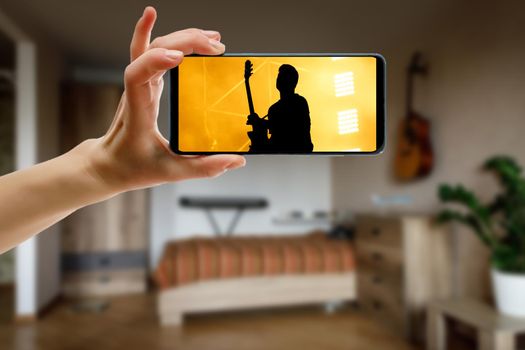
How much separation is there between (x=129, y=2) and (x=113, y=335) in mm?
2109

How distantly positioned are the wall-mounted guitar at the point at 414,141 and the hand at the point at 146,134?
252cm

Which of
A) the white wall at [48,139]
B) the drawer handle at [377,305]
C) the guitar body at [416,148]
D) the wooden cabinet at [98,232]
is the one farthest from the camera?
the wooden cabinet at [98,232]

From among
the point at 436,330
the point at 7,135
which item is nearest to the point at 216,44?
the point at 436,330

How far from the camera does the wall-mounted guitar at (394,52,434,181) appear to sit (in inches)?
103

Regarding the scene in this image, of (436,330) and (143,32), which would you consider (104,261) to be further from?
(143,32)

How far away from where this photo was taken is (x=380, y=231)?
2.75 m

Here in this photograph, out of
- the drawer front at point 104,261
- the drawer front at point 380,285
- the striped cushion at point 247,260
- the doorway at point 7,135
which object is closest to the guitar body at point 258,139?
the drawer front at point 380,285

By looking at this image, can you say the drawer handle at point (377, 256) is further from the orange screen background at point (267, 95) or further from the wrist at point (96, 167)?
the wrist at point (96, 167)

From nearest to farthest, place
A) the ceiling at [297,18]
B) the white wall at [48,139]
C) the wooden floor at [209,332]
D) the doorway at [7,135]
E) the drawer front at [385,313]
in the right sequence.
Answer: the ceiling at [297,18] < the wooden floor at [209,332] < the drawer front at [385,313] < the white wall at [48,139] < the doorway at [7,135]

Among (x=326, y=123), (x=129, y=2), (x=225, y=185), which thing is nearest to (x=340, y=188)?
(x=225, y=185)

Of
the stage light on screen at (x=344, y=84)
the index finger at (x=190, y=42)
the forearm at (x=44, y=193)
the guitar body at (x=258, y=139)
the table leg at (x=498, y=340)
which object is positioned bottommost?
the table leg at (x=498, y=340)

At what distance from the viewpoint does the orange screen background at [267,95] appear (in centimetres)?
41

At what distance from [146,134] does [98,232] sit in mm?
3675

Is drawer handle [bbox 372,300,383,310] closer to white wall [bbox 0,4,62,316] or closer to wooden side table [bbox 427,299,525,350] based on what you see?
wooden side table [bbox 427,299,525,350]
